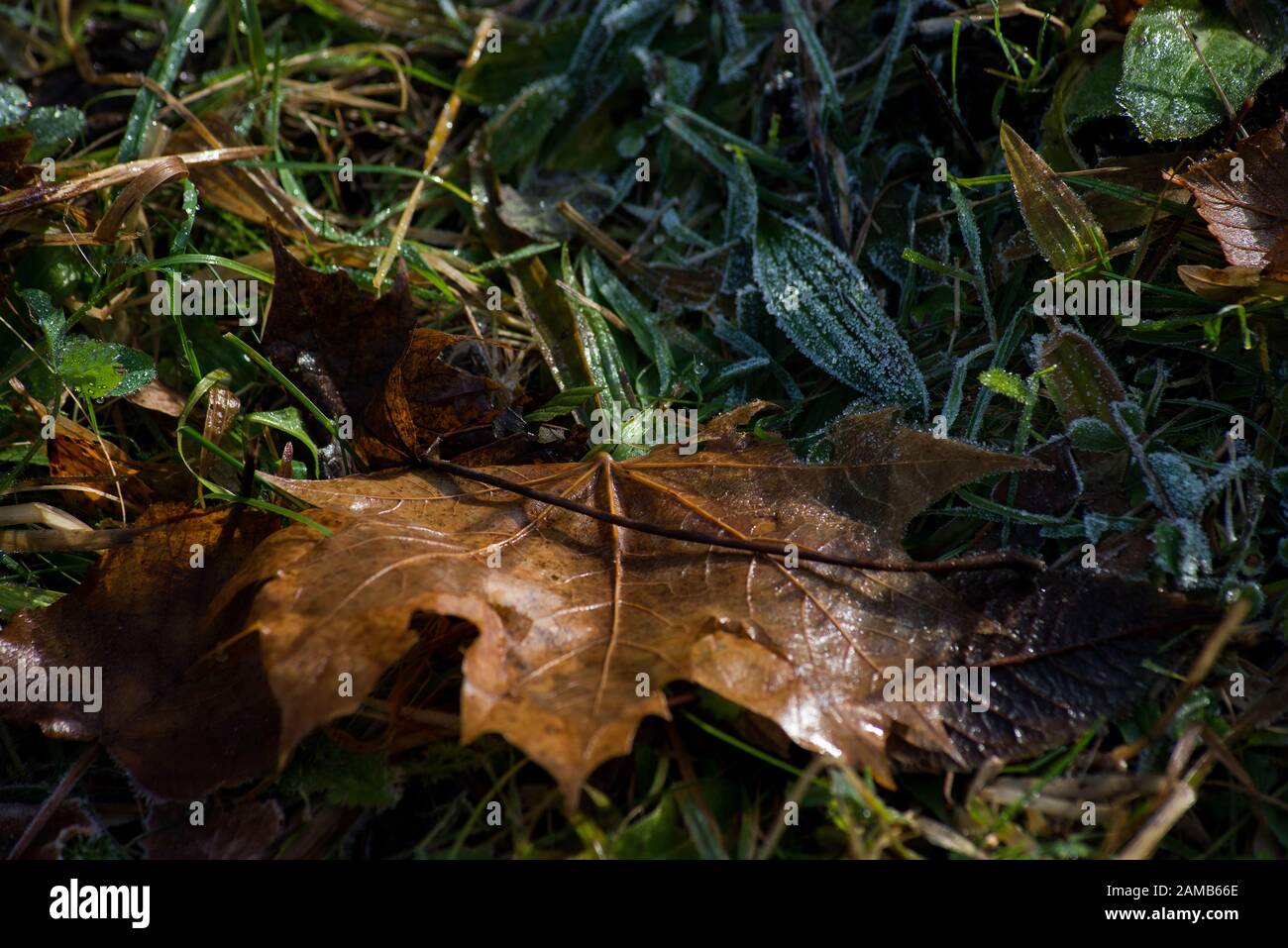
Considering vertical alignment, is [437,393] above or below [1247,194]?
below

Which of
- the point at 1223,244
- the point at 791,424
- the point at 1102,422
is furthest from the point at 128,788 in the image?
the point at 1223,244

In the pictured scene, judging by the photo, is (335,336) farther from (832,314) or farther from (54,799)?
(832,314)

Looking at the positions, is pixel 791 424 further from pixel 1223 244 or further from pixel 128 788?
pixel 128 788

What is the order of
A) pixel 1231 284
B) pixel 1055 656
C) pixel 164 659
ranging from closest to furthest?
1. pixel 1055 656
2. pixel 164 659
3. pixel 1231 284

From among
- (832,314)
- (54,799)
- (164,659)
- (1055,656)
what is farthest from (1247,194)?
(54,799)

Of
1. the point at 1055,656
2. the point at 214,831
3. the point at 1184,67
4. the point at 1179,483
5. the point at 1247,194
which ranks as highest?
the point at 1184,67

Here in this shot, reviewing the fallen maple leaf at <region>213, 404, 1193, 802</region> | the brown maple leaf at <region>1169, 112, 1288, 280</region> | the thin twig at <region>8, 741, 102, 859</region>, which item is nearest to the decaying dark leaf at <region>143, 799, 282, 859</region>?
the thin twig at <region>8, 741, 102, 859</region>

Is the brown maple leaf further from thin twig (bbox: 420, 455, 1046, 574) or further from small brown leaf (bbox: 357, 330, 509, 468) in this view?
small brown leaf (bbox: 357, 330, 509, 468)
